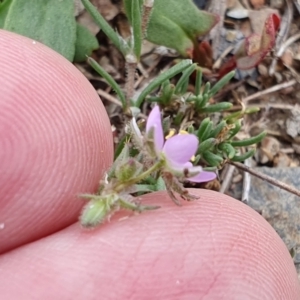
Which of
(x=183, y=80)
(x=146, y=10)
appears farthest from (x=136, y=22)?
(x=183, y=80)

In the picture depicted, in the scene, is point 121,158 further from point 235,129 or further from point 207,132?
point 235,129

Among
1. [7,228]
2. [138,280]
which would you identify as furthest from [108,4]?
[138,280]

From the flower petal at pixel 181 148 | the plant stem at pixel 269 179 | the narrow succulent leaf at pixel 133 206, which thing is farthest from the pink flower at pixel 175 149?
the plant stem at pixel 269 179

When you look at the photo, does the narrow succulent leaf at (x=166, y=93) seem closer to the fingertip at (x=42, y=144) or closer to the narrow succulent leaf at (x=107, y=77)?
the narrow succulent leaf at (x=107, y=77)

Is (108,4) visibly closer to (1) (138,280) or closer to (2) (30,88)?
(2) (30,88)

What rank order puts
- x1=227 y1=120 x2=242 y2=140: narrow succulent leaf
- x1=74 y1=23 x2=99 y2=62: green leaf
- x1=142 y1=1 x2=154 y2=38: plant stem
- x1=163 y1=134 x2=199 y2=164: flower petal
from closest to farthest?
1. x1=163 y1=134 x2=199 y2=164: flower petal
2. x1=142 y1=1 x2=154 y2=38: plant stem
3. x1=227 y1=120 x2=242 y2=140: narrow succulent leaf
4. x1=74 y1=23 x2=99 y2=62: green leaf

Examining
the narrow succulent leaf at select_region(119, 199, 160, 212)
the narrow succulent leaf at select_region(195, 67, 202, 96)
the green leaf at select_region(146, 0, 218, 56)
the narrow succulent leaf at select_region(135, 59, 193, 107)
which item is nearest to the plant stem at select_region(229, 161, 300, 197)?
the narrow succulent leaf at select_region(195, 67, 202, 96)

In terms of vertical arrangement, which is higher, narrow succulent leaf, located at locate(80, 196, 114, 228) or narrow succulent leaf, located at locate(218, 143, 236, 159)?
narrow succulent leaf, located at locate(80, 196, 114, 228)

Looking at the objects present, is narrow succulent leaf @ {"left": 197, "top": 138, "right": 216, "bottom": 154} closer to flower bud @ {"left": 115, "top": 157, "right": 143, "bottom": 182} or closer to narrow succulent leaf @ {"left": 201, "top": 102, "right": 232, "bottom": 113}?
narrow succulent leaf @ {"left": 201, "top": 102, "right": 232, "bottom": 113}
